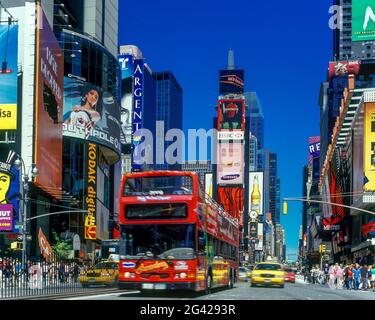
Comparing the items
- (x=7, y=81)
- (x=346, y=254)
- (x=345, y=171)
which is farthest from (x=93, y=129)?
(x=346, y=254)

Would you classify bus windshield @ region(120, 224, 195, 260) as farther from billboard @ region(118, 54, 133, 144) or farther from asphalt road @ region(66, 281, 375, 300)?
billboard @ region(118, 54, 133, 144)

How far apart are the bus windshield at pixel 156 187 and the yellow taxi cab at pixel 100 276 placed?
14129mm

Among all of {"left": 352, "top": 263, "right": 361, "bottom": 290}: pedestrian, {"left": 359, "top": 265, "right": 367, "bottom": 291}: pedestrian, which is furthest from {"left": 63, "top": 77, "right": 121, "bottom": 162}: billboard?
{"left": 359, "top": 265, "right": 367, "bottom": 291}: pedestrian

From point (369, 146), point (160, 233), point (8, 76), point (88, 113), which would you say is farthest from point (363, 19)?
point (160, 233)

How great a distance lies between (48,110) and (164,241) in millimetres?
52328

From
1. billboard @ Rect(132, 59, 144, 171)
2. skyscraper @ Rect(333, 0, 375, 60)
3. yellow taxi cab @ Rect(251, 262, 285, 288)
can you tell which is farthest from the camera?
skyscraper @ Rect(333, 0, 375, 60)

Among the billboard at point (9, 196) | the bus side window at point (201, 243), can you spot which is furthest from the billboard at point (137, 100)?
the bus side window at point (201, 243)

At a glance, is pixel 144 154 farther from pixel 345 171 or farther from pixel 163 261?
pixel 163 261

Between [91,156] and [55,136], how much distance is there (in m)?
15.6

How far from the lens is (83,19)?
100 meters

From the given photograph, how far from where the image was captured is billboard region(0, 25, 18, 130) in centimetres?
6581

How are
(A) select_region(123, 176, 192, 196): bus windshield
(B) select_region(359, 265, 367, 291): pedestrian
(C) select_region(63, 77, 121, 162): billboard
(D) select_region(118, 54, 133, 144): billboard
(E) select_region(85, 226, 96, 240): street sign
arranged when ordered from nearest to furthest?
(A) select_region(123, 176, 192, 196): bus windshield < (B) select_region(359, 265, 367, 291): pedestrian < (C) select_region(63, 77, 121, 162): billboard < (E) select_region(85, 226, 96, 240): street sign < (D) select_region(118, 54, 133, 144): billboard

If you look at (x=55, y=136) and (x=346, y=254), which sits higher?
(x=55, y=136)

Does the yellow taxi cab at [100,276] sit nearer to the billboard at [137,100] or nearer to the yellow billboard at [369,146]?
the yellow billboard at [369,146]
